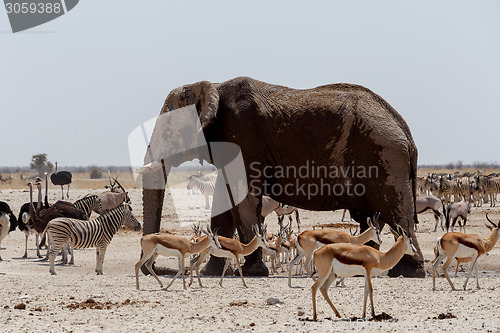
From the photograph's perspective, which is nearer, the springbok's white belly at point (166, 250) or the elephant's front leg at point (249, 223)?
the springbok's white belly at point (166, 250)

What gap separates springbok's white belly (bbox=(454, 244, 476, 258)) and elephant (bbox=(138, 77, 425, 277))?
157cm

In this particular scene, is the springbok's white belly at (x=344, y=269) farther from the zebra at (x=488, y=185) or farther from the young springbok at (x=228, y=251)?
the zebra at (x=488, y=185)

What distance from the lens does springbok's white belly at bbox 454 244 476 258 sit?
40.0 feet

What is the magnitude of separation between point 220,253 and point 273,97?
3.42 m

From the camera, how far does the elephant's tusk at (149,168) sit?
14.5 meters

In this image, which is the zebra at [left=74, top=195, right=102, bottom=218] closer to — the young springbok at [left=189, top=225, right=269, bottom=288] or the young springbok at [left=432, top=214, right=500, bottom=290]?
the young springbok at [left=189, top=225, right=269, bottom=288]

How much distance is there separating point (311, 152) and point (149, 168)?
3.15 m


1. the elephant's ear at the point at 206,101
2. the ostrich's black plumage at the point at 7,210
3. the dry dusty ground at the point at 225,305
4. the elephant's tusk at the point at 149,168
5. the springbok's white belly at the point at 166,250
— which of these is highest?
the elephant's ear at the point at 206,101

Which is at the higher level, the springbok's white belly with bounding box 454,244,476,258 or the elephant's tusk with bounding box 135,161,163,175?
the elephant's tusk with bounding box 135,161,163,175

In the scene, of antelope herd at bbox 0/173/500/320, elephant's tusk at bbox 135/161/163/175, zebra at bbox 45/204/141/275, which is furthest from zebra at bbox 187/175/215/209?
elephant's tusk at bbox 135/161/163/175

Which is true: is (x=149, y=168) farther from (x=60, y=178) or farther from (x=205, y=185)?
(x=60, y=178)

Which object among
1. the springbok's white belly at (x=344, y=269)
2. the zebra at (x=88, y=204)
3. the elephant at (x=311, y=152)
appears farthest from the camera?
the zebra at (x=88, y=204)

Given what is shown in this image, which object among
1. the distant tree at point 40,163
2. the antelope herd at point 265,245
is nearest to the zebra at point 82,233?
the antelope herd at point 265,245

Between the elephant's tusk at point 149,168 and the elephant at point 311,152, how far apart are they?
0.02 metres
